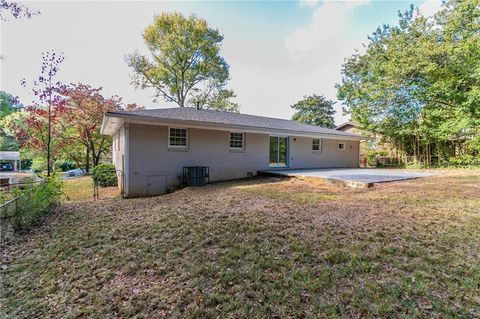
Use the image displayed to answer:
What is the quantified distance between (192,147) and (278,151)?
5.41 m

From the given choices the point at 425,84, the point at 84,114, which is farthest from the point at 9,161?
the point at 425,84

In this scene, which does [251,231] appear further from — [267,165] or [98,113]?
[98,113]

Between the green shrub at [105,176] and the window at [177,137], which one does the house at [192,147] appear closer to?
the window at [177,137]

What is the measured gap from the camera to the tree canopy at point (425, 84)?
12383 mm

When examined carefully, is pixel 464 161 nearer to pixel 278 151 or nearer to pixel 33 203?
pixel 278 151

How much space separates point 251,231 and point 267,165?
8168mm

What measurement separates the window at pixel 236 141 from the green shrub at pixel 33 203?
6.56 metres

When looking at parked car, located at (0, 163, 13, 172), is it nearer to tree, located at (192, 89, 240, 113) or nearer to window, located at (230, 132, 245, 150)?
tree, located at (192, 89, 240, 113)

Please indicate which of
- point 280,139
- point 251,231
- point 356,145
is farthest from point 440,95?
point 251,231

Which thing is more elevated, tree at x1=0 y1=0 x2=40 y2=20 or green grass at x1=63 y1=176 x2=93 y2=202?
tree at x1=0 y1=0 x2=40 y2=20

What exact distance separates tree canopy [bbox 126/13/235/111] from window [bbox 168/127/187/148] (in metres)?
15.2

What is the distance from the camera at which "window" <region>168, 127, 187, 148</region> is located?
9117mm

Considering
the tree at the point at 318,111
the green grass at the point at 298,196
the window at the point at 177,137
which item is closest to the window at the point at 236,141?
the window at the point at 177,137

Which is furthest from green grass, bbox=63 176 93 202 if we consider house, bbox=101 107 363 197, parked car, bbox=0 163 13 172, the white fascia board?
parked car, bbox=0 163 13 172
